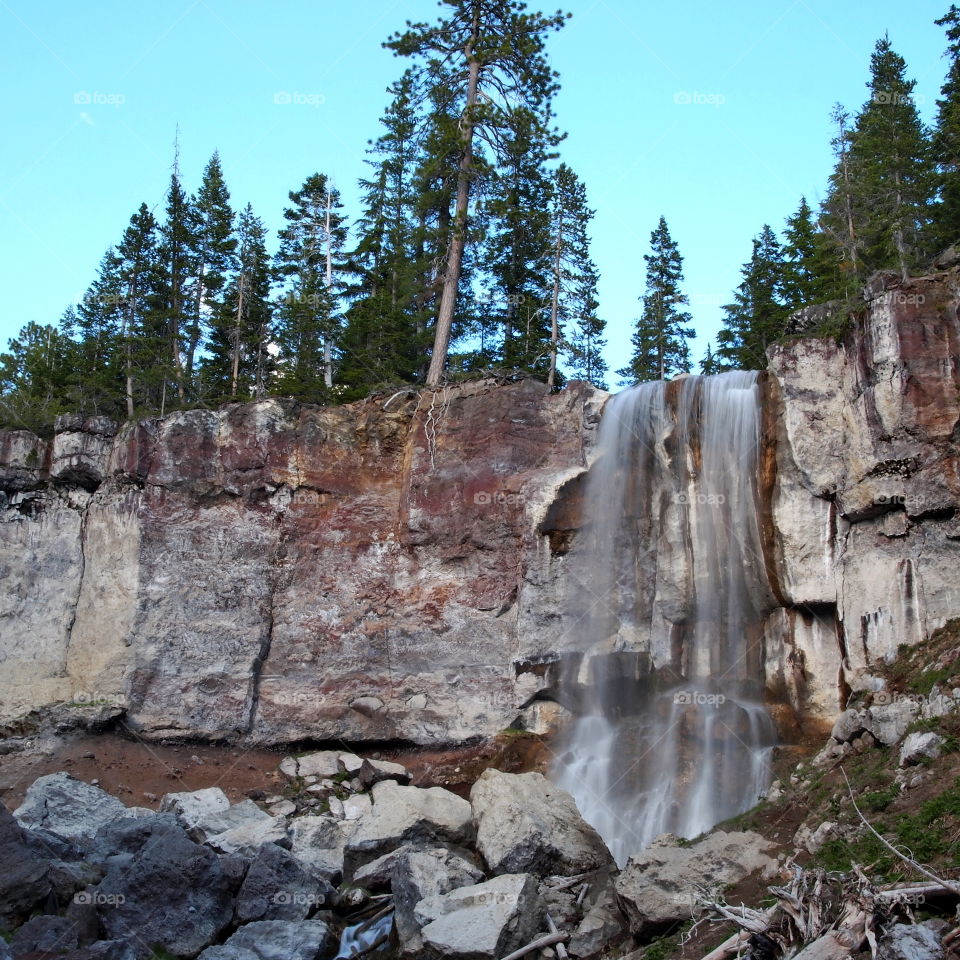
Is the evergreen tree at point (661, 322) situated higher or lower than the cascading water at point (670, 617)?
higher

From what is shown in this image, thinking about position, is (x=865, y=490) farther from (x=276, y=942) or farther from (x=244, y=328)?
(x=244, y=328)

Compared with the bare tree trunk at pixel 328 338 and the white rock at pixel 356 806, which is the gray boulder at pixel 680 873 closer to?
the white rock at pixel 356 806

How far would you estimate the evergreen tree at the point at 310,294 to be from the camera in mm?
30906

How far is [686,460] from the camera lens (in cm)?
2167

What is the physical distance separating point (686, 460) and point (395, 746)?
9.80 meters

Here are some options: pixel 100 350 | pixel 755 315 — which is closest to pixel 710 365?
pixel 755 315

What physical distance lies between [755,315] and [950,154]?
817cm

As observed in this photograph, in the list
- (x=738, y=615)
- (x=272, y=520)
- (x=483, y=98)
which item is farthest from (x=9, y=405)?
(x=738, y=615)

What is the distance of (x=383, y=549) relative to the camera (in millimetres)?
23844

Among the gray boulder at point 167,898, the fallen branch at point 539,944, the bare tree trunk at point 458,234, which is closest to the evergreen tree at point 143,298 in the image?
the bare tree trunk at point 458,234

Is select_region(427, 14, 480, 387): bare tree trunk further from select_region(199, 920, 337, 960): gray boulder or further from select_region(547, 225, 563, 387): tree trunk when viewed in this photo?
select_region(199, 920, 337, 960): gray boulder

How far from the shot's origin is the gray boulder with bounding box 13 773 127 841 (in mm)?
18031

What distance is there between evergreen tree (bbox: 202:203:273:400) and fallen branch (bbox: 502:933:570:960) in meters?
21.7

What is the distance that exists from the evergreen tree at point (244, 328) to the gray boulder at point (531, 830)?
59.1ft
